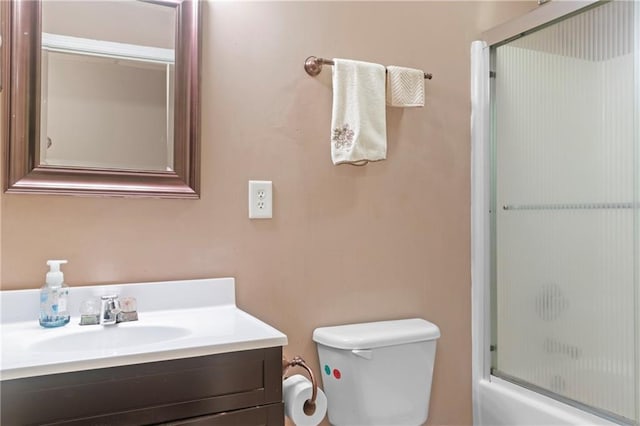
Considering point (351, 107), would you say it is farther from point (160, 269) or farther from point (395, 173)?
point (160, 269)

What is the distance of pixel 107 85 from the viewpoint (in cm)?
134

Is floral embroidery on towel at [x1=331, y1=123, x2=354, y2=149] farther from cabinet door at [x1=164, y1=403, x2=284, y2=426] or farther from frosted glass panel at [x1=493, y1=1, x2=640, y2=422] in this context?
cabinet door at [x1=164, y1=403, x2=284, y2=426]

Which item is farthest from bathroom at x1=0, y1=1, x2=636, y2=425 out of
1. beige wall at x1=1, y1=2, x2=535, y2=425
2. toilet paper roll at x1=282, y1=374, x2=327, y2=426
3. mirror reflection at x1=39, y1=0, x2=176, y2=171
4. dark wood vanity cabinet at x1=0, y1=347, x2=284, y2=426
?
dark wood vanity cabinet at x1=0, y1=347, x2=284, y2=426

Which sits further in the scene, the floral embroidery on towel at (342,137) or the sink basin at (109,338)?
the floral embroidery on towel at (342,137)

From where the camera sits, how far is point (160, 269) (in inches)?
54.8

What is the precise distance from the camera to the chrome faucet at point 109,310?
48.6 inches

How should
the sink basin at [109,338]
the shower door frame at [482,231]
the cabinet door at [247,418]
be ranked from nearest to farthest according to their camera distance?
the cabinet door at [247,418] → the sink basin at [109,338] → the shower door frame at [482,231]

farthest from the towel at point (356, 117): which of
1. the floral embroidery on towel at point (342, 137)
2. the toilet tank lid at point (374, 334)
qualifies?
the toilet tank lid at point (374, 334)

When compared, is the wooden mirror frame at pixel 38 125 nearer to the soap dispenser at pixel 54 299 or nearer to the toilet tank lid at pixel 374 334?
the soap dispenser at pixel 54 299

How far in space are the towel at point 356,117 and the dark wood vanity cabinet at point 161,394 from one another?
27.0 inches

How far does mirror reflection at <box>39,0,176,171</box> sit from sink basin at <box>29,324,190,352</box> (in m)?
0.43

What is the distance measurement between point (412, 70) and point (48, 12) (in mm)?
1075

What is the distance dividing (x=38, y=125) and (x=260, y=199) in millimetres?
610

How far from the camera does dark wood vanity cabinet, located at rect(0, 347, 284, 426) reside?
0.89 m
